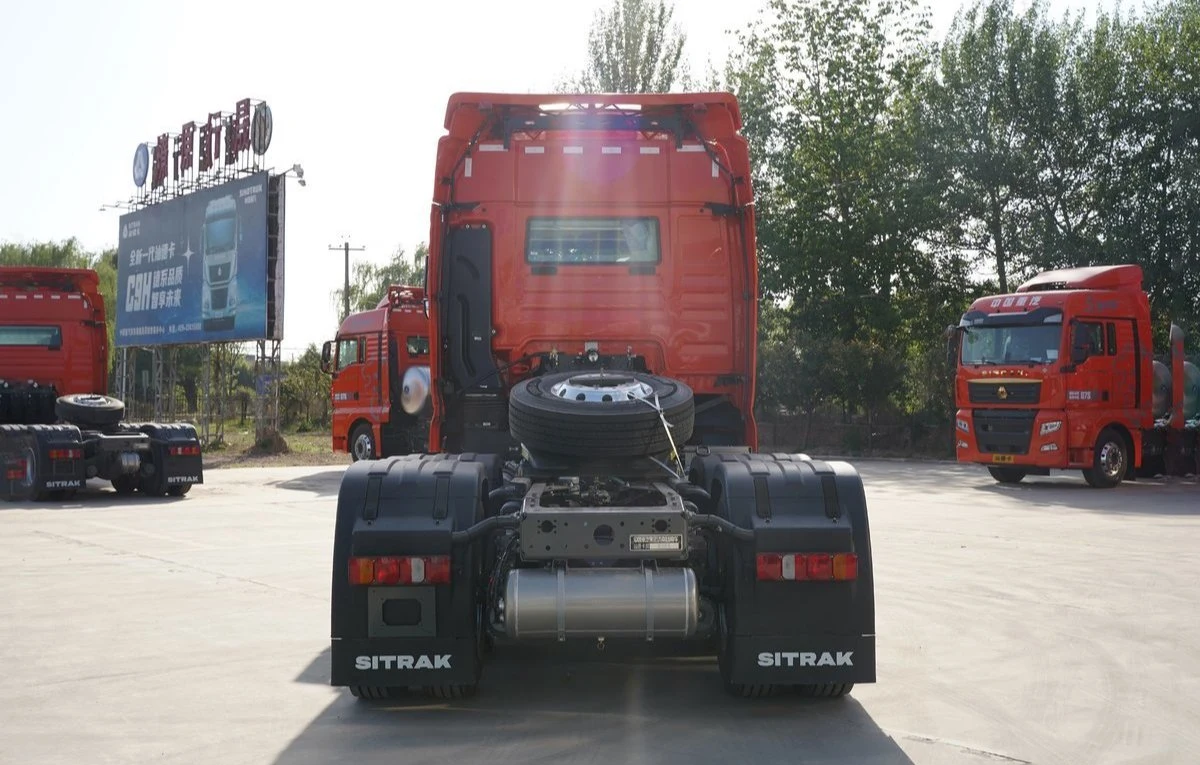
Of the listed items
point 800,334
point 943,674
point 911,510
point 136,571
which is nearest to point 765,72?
point 800,334

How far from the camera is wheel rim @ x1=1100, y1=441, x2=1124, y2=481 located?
21.7m

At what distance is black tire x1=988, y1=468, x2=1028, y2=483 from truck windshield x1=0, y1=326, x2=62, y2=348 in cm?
1610

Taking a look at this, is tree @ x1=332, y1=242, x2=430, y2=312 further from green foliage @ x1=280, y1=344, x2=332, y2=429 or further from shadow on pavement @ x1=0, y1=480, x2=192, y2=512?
shadow on pavement @ x1=0, y1=480, x2=192, y2=512

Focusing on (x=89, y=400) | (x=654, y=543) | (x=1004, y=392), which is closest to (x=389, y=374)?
(x=89, y=400)

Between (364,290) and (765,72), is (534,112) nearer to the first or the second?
(765,72)

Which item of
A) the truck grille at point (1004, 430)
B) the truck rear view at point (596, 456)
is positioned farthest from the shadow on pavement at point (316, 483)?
the truck rear view at point (596, 456)

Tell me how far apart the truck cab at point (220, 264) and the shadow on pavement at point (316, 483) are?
966 cm

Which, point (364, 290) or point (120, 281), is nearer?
point (120, 281)

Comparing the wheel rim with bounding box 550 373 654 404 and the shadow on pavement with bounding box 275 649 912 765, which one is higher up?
the wheel rim with bounding box 550 373 654 404

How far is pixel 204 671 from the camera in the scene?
7.36 meters

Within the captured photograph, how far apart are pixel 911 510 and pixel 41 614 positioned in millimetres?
11473

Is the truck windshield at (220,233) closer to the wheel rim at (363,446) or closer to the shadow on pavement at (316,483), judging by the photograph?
the shadow on pavement at (316,483)

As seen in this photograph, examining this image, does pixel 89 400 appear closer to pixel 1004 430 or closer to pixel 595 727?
pixel 1004 430

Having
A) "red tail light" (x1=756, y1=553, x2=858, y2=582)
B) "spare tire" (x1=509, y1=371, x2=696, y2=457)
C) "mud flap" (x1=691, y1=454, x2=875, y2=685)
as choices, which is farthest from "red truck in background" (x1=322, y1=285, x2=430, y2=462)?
"red tail light" (x1=756, y1=553, x2=858, y2=582)
